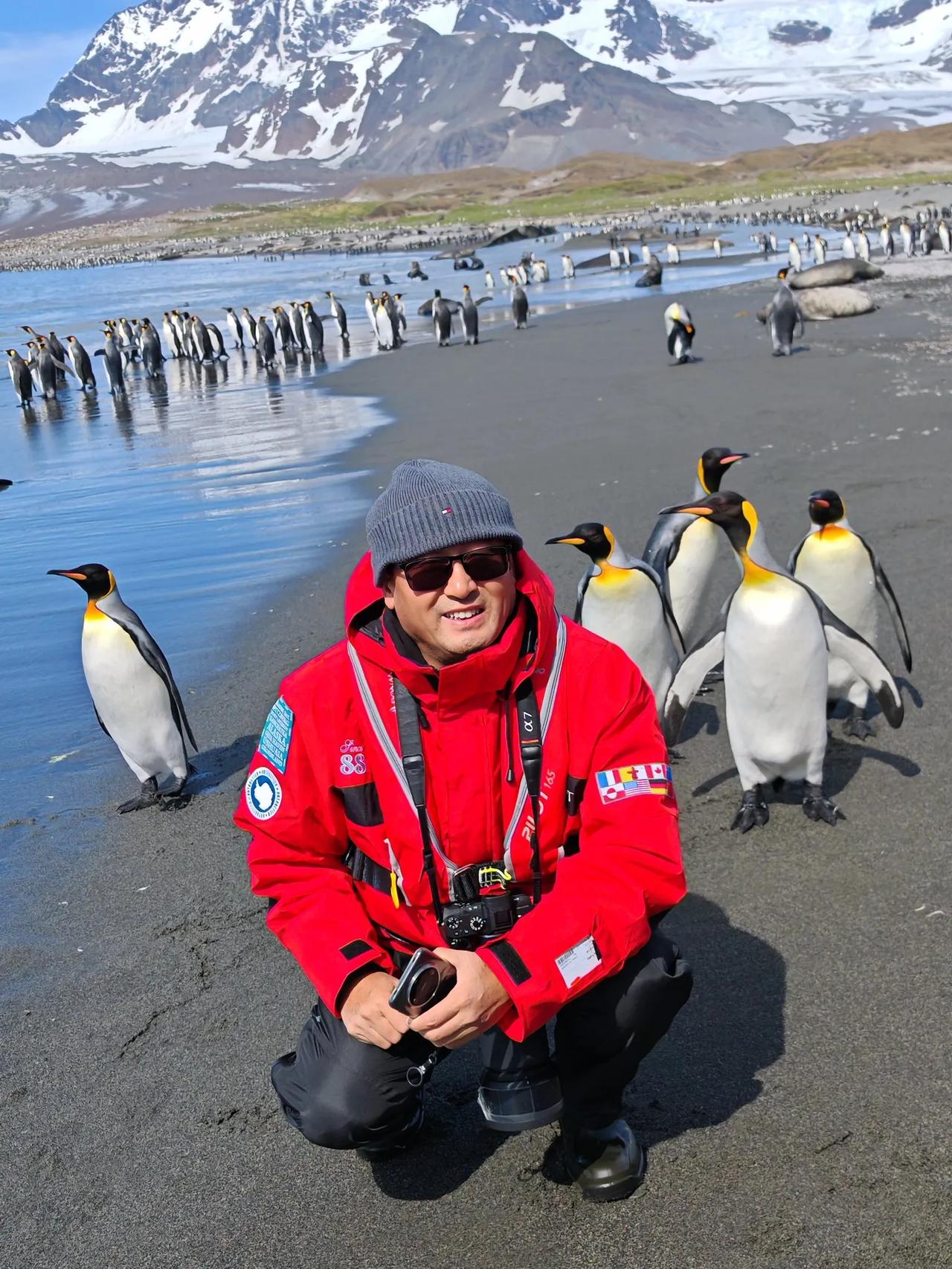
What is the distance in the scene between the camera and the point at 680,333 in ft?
45.2

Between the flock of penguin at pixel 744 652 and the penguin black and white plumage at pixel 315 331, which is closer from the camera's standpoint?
the flock of penguin at pixel 744 652

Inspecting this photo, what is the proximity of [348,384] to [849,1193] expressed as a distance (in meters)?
15.7

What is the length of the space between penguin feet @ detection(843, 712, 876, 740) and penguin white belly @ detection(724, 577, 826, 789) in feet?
1.53

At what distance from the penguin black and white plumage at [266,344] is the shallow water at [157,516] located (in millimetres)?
339

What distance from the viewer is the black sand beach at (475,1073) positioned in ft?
7.53

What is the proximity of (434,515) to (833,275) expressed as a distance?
70.5 feet

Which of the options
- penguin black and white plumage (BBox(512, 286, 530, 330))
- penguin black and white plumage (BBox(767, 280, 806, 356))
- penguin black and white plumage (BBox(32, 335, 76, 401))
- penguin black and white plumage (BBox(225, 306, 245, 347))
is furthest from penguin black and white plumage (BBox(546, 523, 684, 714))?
penguin black and white plumage (BBox(225, 306, 245, 347))

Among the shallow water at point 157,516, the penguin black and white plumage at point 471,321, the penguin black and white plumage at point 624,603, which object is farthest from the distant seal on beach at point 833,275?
the penguin black and white plumage at point 624,603

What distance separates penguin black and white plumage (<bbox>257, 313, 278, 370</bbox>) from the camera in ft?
72.6

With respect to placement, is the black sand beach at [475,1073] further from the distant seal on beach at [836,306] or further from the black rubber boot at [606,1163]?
the distant seal on beach at [836,306]

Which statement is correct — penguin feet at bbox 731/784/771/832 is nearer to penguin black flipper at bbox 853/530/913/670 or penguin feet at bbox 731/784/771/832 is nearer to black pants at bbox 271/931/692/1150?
penguin black flipper at bbox 853/530/913/670

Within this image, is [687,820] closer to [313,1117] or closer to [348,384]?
[313,1117]

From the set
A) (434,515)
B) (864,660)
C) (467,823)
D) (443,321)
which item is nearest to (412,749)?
(467,823)

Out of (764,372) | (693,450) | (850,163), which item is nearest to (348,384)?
(764,372)
